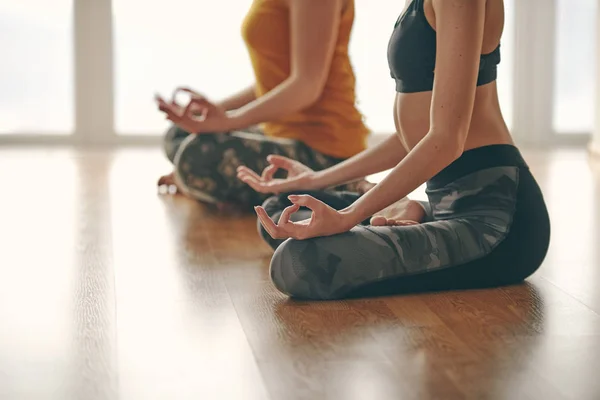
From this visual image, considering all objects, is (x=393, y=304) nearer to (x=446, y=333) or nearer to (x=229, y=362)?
(x=446, y=333)

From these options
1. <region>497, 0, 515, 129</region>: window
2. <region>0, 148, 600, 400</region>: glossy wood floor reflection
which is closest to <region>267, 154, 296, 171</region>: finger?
<region>0, 148, 600, 400</region>: glossy wood floor reflection

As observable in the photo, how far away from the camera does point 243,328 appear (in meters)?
1.98

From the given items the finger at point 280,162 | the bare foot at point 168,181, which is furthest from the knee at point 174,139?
the finger at point 280,162

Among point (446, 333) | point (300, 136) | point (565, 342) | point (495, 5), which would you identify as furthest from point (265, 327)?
point (300, 136)

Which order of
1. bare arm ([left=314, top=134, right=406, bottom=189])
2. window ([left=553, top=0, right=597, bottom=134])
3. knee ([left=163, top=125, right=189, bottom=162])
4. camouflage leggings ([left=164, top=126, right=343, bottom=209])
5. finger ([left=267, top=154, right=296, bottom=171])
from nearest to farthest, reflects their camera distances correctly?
bare arm ([left=314, top=134, right=406, bottom=189]) → finger ([left=267, top=154, right=296, bottom=171]) → camouflage leggings ([left=164, top=126, right=343, bottom=209]) → knee ([left=163, top=125, right=189, bottom=162]) → window ([left=553, top=0, right=597, bottom=134])

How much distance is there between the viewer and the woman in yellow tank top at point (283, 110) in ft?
10.4

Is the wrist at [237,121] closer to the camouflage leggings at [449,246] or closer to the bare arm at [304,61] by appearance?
the bare arm at [304,61]

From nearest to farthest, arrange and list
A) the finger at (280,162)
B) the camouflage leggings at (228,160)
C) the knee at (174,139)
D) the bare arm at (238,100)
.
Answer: the finger at (280,162) < the camouflage leggings at (228,160) < the bare arm at (238,100) < the knee at (174,139)

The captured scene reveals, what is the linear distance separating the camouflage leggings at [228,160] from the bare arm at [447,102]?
1.31 meters

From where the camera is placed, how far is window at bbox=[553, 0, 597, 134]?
21.4 ft

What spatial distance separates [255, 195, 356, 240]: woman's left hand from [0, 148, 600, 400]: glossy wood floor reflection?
152mm

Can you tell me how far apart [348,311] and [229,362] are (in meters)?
0.40

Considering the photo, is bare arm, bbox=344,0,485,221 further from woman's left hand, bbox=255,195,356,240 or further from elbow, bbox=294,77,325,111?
elbow, bbox=294,77,325,111

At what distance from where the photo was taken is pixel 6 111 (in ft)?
20.7
